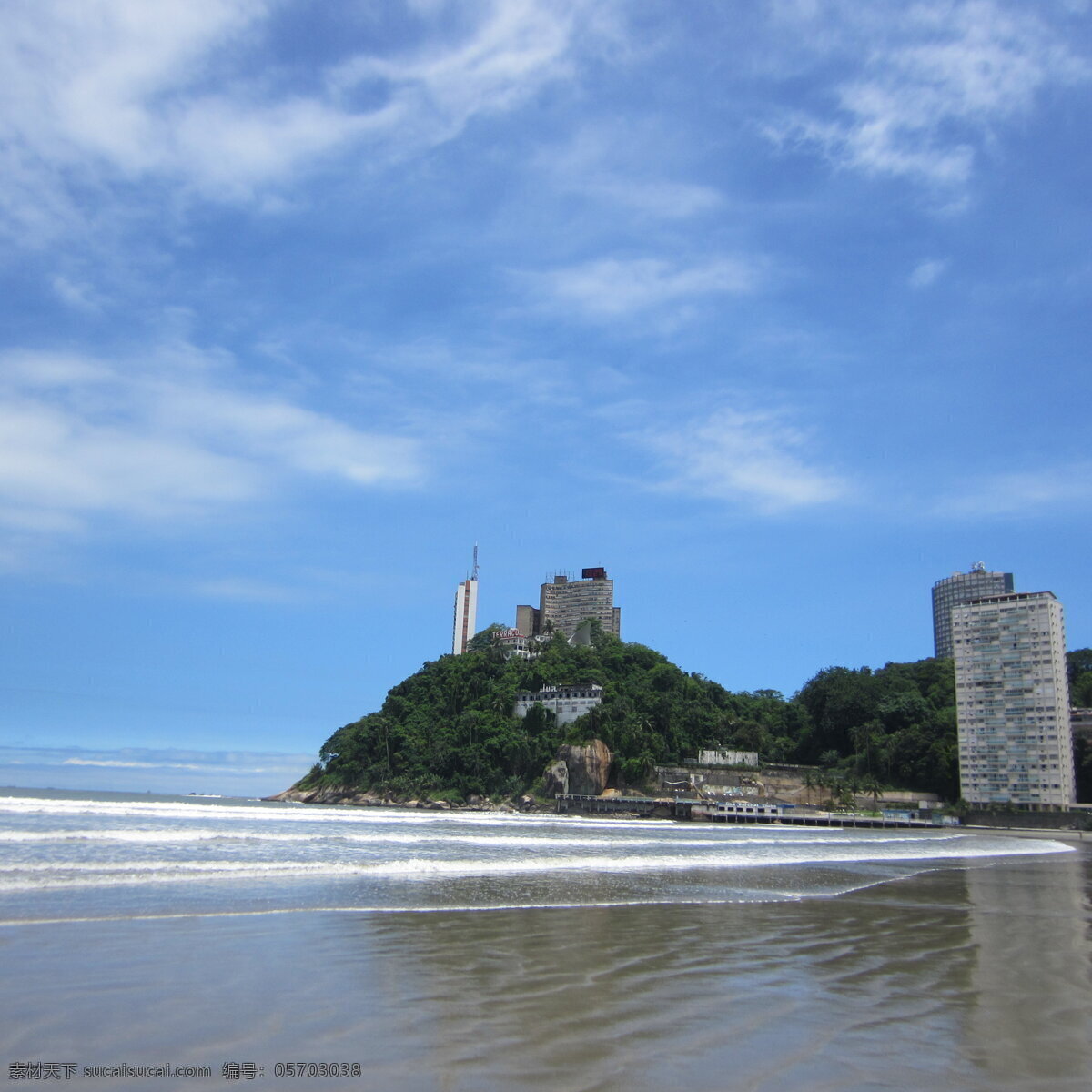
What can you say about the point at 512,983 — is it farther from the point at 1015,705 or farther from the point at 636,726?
the point at 636,726

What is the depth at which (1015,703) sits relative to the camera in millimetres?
85250

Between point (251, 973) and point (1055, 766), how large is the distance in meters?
90.1

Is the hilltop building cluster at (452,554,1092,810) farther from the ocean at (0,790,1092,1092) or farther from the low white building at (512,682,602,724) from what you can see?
the ocean at (0,790,1092,1092)

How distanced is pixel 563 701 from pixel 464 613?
7159 centimetres

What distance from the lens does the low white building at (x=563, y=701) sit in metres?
113

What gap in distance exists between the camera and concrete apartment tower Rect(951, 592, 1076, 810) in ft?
270

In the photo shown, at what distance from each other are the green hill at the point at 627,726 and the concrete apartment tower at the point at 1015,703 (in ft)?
21.5

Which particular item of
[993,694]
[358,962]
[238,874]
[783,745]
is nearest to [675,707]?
[783,745]

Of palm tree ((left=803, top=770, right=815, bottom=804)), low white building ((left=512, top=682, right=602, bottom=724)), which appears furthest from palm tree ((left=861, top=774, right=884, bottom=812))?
low white building ((left=512, top=682, right=602, bottom=724))

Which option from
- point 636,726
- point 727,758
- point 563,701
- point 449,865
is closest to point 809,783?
point 727,758

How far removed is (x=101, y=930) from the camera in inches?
445

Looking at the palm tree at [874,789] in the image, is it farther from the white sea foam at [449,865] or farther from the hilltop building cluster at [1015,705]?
the white sea foam at [449,865]

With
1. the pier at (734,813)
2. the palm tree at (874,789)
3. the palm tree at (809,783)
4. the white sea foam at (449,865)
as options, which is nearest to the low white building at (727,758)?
the palm tree at (809,783)

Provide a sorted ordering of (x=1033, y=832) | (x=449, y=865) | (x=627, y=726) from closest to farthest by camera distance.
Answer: (x=449, y=865)
(x=1033, y=832)
(x=627, y=726)
